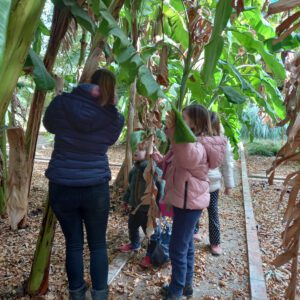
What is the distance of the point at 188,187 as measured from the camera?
2.48m

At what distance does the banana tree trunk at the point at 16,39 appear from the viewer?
1.20 m

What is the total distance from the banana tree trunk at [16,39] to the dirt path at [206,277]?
6.55 ft

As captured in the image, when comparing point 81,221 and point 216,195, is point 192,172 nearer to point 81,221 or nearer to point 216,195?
point 81,221

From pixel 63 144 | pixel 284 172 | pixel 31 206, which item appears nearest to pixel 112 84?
pixel 63 144

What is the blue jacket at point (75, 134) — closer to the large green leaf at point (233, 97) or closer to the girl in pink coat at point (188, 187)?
the girl in pink coat at point (188, 187)

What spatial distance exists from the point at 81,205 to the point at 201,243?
210 centimetres

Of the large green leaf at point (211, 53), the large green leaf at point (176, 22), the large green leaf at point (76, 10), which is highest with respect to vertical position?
the large green leaf at point (176, 22)

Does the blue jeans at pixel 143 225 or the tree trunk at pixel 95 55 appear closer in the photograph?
the tree trunk at pixel 95 55

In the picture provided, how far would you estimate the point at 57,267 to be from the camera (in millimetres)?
3137

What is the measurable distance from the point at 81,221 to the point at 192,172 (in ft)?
2.61

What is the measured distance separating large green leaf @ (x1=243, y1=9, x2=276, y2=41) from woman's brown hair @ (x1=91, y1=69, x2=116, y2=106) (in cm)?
173

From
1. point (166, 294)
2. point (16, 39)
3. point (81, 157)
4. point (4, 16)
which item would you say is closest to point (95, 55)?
point (81, 157)

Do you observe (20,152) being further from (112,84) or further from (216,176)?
(216,176)

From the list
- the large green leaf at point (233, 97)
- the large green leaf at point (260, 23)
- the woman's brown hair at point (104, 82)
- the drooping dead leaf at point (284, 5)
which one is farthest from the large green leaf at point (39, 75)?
the large green leaf at point (260, 23)
